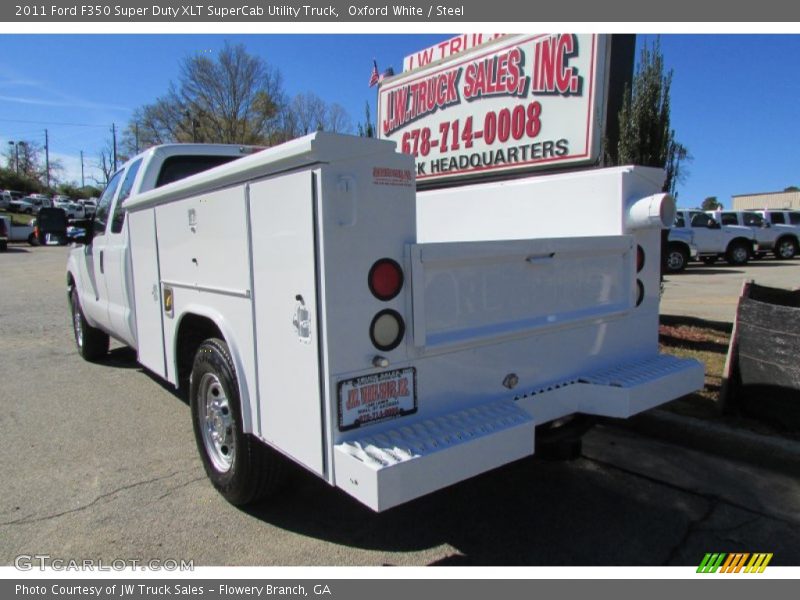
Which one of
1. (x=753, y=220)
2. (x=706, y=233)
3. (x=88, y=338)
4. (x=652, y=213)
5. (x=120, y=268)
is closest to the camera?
(x=652, y=213)

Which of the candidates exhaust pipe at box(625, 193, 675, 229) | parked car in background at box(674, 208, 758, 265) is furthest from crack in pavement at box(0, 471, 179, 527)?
parked car in background at box(674, 208, 758, 265)

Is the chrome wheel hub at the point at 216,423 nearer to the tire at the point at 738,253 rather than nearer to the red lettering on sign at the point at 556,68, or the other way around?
the red lettering on sign at the point at 556,68

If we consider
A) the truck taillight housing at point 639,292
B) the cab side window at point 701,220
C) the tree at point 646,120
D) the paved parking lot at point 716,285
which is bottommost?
the paved parking lot at point 716,285

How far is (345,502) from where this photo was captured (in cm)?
346

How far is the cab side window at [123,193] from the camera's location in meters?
4.95

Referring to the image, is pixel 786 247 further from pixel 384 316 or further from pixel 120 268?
pixel 384 316

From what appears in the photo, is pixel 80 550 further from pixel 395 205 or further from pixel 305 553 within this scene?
pixel 395 205

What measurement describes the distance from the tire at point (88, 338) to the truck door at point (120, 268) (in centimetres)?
168

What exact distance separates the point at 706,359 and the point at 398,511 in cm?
410

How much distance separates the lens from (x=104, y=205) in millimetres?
5574

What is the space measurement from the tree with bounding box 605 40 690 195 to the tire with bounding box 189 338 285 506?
162 inches

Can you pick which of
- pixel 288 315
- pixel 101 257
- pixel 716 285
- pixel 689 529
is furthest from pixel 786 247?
pixel 288 315

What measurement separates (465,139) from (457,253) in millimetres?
3919
